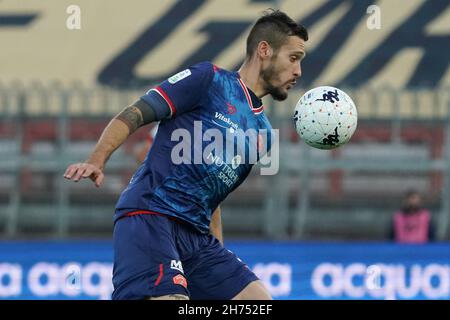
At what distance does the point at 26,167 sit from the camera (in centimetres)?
1211

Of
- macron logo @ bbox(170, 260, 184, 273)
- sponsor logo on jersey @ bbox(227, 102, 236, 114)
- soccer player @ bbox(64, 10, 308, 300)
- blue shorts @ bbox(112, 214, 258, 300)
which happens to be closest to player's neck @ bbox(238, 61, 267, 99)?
soccer player @ bbox(64, 10, 308, 300)

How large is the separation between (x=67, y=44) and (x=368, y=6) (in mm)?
4590

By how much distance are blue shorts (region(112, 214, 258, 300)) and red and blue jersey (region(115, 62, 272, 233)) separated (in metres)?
0.08

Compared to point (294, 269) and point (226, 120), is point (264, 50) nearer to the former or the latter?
point (226, 120)

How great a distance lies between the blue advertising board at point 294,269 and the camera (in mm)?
10438

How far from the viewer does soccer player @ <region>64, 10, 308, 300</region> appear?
5.29 m

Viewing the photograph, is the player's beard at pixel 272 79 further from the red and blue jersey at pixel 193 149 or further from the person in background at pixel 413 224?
the person in background at pixel 413 224

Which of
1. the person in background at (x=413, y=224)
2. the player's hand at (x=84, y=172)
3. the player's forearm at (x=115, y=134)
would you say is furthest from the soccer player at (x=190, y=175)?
the person in background at (x=413, y=224)

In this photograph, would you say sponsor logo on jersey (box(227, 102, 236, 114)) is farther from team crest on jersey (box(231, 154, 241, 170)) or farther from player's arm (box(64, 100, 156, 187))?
player's arm (box(64, 100, 156, 187))

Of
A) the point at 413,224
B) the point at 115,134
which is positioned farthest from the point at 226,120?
the point at 413,224

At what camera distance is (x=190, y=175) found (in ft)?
18.0

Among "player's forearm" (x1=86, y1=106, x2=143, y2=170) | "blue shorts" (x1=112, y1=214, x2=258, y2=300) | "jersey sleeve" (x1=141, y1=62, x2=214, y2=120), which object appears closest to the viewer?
"player's forearm" (x1=86, y1=106, x2=143, y2=170)
